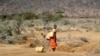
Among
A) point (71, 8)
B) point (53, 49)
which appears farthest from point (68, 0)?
point (53, 49)

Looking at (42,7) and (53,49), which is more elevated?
(53,49)

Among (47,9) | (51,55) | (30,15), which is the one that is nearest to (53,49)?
(51,55)

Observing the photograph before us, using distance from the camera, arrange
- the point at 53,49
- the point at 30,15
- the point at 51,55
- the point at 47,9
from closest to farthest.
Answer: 1. the point at 51,55
2. the point at 53,49
3. the point at 30,15
4. the point at 47,9

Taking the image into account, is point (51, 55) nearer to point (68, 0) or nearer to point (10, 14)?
point (10, 14)

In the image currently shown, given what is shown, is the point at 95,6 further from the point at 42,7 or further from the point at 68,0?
the point at 42,7

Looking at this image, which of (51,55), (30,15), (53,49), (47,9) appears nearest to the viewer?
(51,55)

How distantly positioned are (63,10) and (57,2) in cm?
217

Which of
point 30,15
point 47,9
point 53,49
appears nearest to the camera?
point 53,49

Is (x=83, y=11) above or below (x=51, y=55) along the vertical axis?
below

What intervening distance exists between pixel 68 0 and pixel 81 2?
285 cm

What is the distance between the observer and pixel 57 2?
9144 centimetres

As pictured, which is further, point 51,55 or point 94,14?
point 94,14

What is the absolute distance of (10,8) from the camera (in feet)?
291

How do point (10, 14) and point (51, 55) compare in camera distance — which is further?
point (10, 14)
